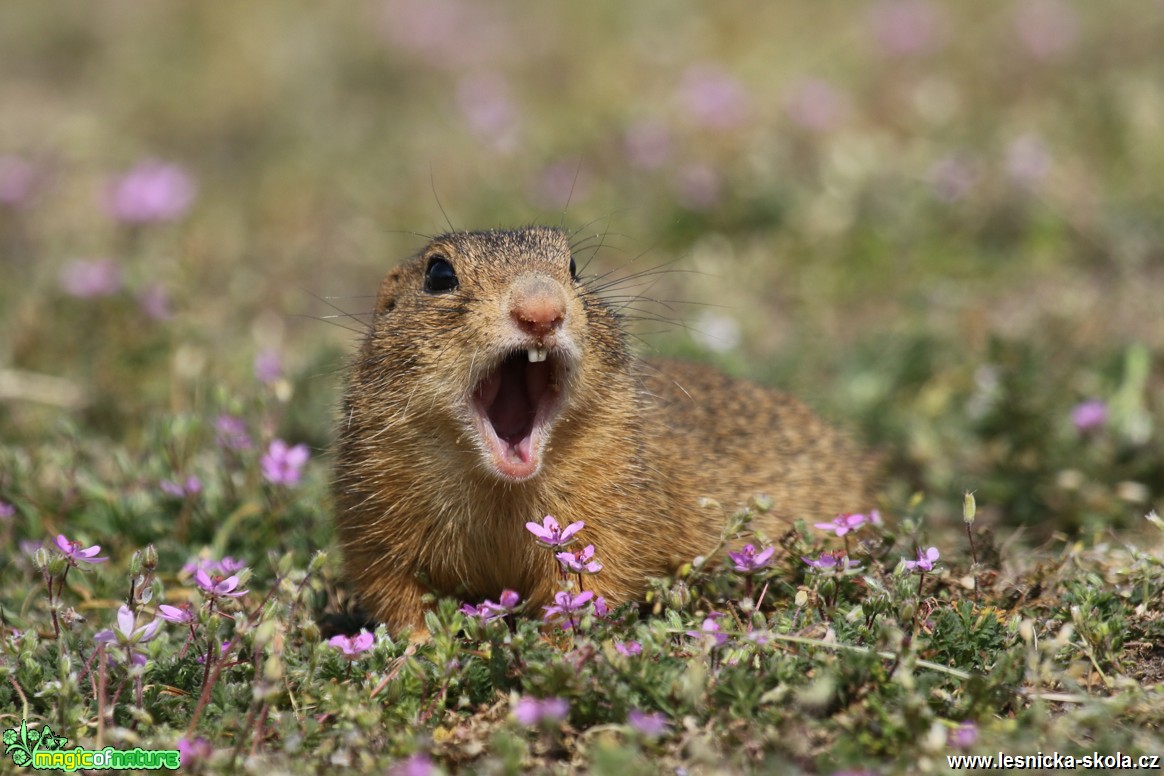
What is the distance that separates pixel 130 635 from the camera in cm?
345

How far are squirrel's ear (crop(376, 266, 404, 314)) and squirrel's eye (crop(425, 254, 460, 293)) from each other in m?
0.31

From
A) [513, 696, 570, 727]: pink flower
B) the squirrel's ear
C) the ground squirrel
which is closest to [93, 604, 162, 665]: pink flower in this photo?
the ground squirrel

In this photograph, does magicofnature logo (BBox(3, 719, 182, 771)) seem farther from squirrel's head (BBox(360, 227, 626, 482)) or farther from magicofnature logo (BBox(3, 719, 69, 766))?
squirrel's head (BBox(360, 227, 626, 482))

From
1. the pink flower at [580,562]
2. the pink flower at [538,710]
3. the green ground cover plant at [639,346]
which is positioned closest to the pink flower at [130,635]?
the green ground cover plant at [639,346]

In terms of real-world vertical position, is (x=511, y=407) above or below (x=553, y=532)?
above

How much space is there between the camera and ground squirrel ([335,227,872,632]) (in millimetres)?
4074

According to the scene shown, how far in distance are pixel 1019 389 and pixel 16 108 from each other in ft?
34.9

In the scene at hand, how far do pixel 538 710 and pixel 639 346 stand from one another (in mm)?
3577

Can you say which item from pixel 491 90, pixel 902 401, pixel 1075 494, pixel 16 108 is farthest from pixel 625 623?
pixel 16 108

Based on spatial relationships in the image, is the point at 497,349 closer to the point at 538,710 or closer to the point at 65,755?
the point at 538,710

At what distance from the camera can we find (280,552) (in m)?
5.05

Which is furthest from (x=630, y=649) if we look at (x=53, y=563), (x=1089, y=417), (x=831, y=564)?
(x=1089, y=417)

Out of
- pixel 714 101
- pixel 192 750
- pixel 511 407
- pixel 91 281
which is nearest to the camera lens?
pixel 192 750

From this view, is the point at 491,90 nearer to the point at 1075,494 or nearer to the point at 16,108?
the point at 16,108
